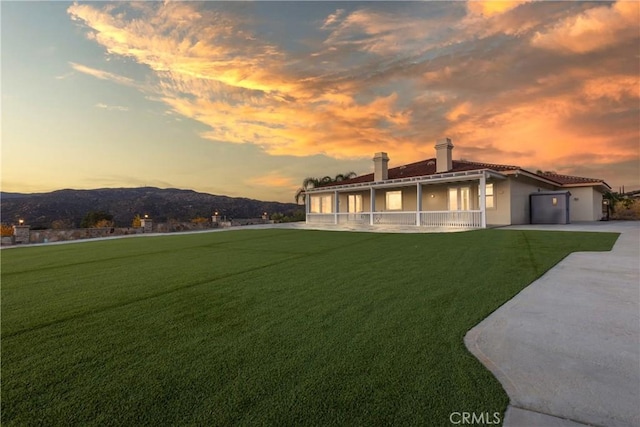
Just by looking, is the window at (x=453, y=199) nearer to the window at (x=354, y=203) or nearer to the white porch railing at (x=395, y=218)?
the white porch railing at (x=395, y=218)

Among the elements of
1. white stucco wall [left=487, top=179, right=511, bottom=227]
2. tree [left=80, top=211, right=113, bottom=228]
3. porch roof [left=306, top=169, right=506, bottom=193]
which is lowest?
tree [left=80, top=211, right=113, bottom=228]

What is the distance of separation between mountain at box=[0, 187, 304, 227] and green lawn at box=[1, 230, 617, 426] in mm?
29210

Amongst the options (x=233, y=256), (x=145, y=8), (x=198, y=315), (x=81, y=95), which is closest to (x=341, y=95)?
(x=145, y=8)

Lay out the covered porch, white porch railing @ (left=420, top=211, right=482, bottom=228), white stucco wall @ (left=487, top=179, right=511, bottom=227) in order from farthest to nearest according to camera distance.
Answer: white stucco wall @ (left=487, top=179, right=511, bottom=227)
the covered porch
white porch railing @ (left=420, top=211, right=482, bottom=228)

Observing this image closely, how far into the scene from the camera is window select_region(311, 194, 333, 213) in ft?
82.2

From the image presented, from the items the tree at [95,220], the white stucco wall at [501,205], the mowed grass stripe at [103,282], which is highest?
the white stucco wall at [501,205]

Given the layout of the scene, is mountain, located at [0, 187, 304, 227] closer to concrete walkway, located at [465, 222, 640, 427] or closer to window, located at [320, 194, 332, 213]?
window, located at [320, 194, 332, 213]

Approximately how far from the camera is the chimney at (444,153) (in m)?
Answer: 17.7

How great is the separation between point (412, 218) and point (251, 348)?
1657 cm

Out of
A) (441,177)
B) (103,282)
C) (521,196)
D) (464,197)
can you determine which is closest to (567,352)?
(103,282)

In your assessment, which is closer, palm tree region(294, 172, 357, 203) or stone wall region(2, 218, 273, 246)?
stone wall region(2, 218, 273, 246)

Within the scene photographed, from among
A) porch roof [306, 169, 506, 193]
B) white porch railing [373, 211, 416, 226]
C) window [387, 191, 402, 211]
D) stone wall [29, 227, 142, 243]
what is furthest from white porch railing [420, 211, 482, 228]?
stone wall [29, 227, 142, 243]

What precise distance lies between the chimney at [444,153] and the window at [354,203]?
21.6ft

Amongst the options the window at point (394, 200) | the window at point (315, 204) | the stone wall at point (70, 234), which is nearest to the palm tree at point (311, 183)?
the window at point (315, 204)
